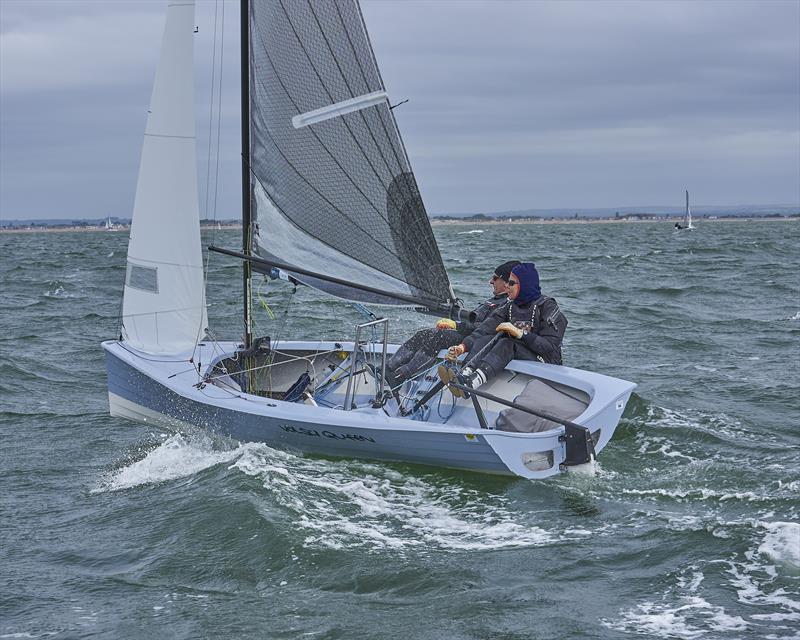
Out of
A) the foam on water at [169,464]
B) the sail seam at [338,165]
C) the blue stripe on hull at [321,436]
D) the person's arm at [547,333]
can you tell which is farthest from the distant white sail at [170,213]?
the person's arm at [547,333]

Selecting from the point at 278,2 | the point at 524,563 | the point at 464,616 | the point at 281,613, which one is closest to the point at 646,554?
the point at 524,563

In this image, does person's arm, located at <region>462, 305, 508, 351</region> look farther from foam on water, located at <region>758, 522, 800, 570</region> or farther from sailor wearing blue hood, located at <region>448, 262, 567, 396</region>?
foam on water, located at <region>758, 522, 800, 570</region>

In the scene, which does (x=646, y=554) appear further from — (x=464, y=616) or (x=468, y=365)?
(x=468, y=365)

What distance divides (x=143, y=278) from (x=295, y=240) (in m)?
1.55

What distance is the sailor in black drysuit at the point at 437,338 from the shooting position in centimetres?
886

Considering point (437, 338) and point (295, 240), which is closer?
point (295, 240)

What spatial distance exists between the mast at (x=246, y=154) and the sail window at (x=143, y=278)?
86cm

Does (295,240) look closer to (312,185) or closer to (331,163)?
(312,185)

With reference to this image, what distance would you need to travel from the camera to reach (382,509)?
7.31 meters

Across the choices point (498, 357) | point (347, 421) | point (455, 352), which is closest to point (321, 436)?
point (347, 421)

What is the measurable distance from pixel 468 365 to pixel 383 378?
73 centimetres

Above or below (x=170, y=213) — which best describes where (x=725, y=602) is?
below

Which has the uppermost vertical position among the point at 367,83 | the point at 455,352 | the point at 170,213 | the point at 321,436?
the point at 367,83

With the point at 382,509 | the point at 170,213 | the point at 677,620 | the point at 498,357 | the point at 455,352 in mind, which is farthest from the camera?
the point at 170,213
